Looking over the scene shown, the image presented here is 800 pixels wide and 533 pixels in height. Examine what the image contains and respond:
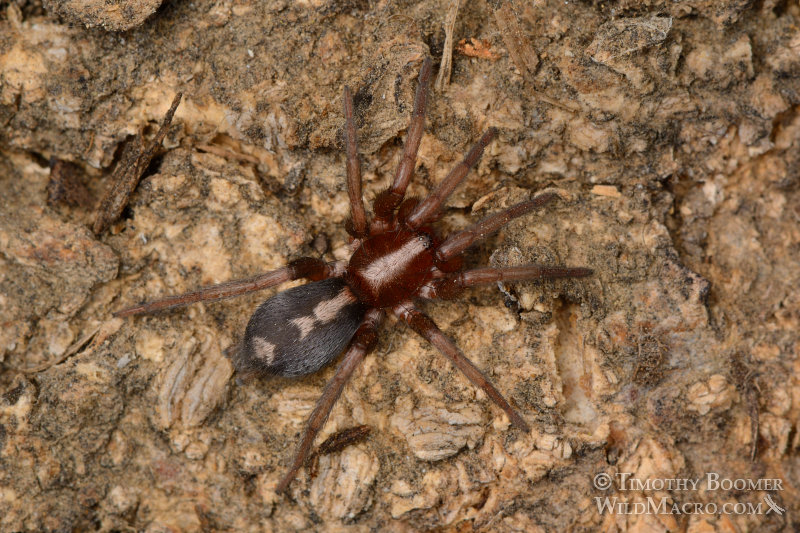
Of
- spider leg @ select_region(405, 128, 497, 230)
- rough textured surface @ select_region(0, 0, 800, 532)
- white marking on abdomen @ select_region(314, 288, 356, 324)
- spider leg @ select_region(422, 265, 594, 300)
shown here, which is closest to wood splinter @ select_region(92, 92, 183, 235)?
rough textured surface @ select_region(0, 0, 800, 532)

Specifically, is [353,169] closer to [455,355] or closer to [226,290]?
[226,290]

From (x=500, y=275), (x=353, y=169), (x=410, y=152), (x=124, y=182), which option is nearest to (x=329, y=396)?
(x=500, y=275)

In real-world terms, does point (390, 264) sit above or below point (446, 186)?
below

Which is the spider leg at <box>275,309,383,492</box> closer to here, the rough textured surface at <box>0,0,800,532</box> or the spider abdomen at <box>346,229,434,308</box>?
the rough textured surface at <box>0,0,800,532</box>

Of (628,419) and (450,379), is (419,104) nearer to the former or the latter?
(450,379)

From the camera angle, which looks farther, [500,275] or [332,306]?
[332,306]

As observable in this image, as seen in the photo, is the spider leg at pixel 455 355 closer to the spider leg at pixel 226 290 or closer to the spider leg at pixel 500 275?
the spider leg at pixel 500 275
